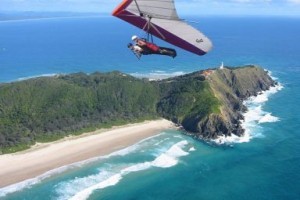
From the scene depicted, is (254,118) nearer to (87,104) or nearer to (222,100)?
(222,100)

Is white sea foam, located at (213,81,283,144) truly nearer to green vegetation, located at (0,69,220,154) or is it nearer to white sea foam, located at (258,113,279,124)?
white sea foam, located at (258,113,279,124)

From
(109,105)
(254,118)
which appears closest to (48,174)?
(109,105)

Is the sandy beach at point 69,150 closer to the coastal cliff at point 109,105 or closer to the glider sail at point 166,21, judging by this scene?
the coastal cliff at point 109,105

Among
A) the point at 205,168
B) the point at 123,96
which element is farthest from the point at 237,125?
the point at 123,96

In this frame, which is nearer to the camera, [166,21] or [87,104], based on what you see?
[166,21]

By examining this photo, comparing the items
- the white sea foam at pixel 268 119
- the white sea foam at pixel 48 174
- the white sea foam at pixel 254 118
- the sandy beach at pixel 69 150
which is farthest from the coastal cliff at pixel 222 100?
the white sea foam at pixel 48 174

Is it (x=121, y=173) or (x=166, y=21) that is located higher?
(x=166, y=21)
